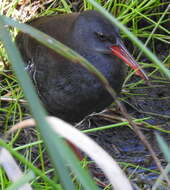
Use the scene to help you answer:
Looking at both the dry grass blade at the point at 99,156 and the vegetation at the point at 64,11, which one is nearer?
the dry grass blade at the point at 99,156

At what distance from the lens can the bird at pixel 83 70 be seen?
2.69 m

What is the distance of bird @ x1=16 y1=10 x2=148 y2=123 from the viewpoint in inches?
106

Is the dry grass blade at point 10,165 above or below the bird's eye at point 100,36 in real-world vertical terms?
above

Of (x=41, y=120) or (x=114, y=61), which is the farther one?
(x=114, y=61)

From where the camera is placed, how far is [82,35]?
2.80 metres

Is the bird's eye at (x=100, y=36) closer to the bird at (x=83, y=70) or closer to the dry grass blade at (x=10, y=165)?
the bird at (x=83, y=70)

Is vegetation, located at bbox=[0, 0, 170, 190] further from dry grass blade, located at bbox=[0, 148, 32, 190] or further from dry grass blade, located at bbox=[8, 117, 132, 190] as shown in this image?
dry grass blade, located at bbox=[8, 117, 132, 190]

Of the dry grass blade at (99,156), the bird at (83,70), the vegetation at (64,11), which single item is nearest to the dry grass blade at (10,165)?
the dry grass blade at (99,156)

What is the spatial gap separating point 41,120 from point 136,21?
2.41 m

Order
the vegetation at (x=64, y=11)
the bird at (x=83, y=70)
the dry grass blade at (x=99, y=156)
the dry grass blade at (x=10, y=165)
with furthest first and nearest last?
1. the vegetation at (x=64, y=11)
2. the bird at (x=83, y=70)
3. the dry grass blade at (x=10, y=165)
4. the dry grass blade at (x=99, y=156)

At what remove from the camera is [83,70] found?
8.90 ft

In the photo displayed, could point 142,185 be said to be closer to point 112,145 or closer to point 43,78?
point 112,145

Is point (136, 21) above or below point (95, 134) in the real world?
above

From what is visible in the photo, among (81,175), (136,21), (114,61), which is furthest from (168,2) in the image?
(81,175)
